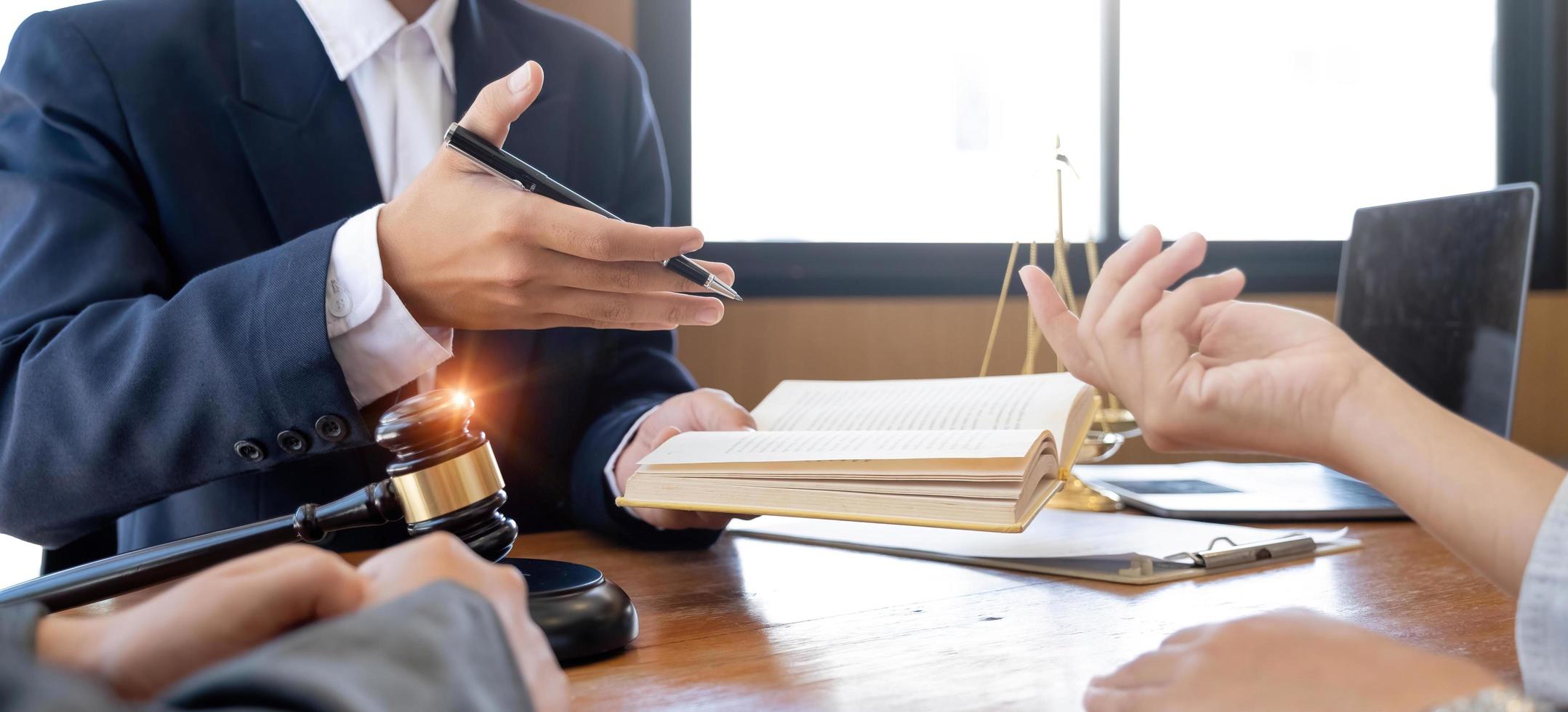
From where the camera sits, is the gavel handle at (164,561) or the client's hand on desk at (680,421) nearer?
the gavel handle at (164,561)

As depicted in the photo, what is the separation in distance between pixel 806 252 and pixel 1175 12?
1145mm

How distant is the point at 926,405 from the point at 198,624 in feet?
2.49

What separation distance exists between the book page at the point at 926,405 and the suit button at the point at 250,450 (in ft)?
1.44

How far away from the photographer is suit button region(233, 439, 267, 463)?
35.1 inches

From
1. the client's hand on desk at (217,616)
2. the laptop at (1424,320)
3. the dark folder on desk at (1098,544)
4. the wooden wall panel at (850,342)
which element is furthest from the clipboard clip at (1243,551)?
the wooden wall panel at (850,342)

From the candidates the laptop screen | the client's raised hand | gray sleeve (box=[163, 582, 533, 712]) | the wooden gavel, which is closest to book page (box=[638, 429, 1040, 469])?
the client's raised hand

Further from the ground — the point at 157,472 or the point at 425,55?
the point at 425,55

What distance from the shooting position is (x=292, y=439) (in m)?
Result: 0.88

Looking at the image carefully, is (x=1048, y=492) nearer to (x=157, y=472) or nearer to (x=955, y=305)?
(x=157, y=472)

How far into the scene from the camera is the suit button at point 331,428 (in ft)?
2.82

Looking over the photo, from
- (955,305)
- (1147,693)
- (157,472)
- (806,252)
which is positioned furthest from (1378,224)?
(157,472)

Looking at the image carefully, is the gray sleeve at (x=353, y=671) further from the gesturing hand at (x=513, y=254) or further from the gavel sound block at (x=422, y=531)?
the gesturing hand at (x=513, y=254)

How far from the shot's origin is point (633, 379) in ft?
4.47

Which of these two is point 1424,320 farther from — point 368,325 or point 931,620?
point 368,325
